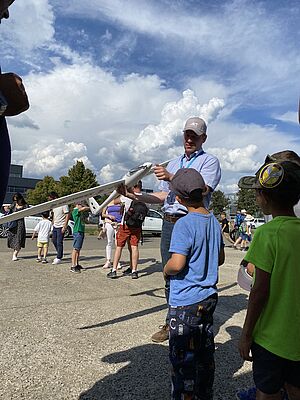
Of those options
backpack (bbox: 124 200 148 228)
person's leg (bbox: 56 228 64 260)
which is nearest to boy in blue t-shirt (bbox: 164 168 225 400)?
backpack (bbox: 124 200 148 228)

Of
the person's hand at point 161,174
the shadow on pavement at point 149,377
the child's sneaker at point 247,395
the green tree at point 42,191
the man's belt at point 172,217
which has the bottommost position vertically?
the shadow on pavement at point 149,377

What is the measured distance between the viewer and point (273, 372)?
75.1 inches

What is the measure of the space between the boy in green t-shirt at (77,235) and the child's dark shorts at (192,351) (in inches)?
223

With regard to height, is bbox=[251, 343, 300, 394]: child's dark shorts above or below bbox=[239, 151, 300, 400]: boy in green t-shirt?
below

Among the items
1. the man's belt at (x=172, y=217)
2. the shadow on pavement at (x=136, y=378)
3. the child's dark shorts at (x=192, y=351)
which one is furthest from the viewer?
the man's belt at (x=172, y=217)

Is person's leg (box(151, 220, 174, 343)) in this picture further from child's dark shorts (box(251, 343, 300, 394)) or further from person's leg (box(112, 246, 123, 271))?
person's leg (box(112, 246, 123, 271))

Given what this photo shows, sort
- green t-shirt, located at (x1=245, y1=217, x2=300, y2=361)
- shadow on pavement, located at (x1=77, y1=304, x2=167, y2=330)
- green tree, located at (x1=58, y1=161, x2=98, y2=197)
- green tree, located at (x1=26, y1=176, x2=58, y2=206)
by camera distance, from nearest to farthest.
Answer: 1. green t-shirt, located at (x1=245, y1=217, x2=300, y2=361)
2. shadow on pavement, located at (x1=77, y1=304, x2=167, y2=330)
3. green tree, located at (x1=58, y1=161, x2=98, y2=197)
4. green tree, located at (x1=26, y1=176, x2=58, y2=206)

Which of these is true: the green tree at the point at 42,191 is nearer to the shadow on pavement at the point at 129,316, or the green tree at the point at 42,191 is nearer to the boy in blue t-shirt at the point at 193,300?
the shadow on pavement at the point at 129,316

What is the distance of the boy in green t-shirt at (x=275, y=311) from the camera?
6.23ft

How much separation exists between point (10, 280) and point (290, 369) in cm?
555

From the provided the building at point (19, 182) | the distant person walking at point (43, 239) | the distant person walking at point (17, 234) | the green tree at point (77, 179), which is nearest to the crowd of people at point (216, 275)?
the distant person walking at point (43, 239)

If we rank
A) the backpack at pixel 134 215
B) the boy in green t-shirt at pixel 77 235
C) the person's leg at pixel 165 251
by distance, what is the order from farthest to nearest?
the boy in green t-shirt at pixel 77 235 < the backpack at pixel 134 215 < the person's leg at pixel 165 251

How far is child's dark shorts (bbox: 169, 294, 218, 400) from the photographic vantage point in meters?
2.30

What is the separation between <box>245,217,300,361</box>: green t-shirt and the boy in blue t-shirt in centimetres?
49
